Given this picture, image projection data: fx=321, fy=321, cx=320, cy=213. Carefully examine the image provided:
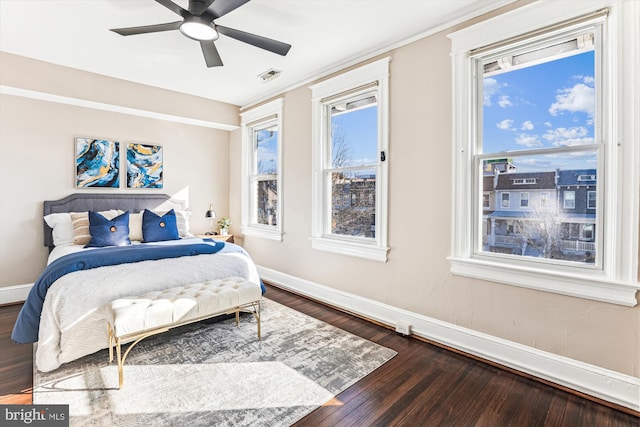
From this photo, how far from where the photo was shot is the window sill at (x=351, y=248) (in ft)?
10.6

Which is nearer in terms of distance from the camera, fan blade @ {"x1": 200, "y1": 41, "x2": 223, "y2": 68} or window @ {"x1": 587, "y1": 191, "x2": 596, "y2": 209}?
window @ {"x1": 587, "y1": 191, "x2": 596, "y2": 209}

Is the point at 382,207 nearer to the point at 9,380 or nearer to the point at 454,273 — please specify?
the point at 454,273

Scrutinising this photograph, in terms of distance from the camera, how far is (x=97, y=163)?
4.26 meters

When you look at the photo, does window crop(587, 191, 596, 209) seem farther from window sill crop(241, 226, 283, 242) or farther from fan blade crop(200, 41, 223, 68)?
window sill crop(241, 226, 283, 242)

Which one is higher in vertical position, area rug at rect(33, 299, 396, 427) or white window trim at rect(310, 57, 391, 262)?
white window trim at rect(310, 57, 391, 262)

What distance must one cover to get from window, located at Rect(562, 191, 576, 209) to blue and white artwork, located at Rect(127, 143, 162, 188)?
485 centimetres

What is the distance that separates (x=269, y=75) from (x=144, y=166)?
90.2 inches

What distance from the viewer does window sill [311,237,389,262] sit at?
3.24 meters

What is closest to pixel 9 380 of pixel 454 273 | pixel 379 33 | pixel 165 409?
pixel 165 409

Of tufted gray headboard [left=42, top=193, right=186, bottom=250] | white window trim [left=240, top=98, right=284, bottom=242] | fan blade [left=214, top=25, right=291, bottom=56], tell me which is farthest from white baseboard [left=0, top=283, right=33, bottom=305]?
fan blade [left=214, top=25, right=291, bottom=56]

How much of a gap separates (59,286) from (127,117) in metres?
2.91

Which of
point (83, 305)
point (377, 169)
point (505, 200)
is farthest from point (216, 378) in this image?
point (505, 200)

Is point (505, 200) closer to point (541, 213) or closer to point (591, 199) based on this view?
point (541, 213)

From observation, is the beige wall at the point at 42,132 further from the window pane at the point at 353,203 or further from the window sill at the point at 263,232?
the window pane at the point at 353,203
